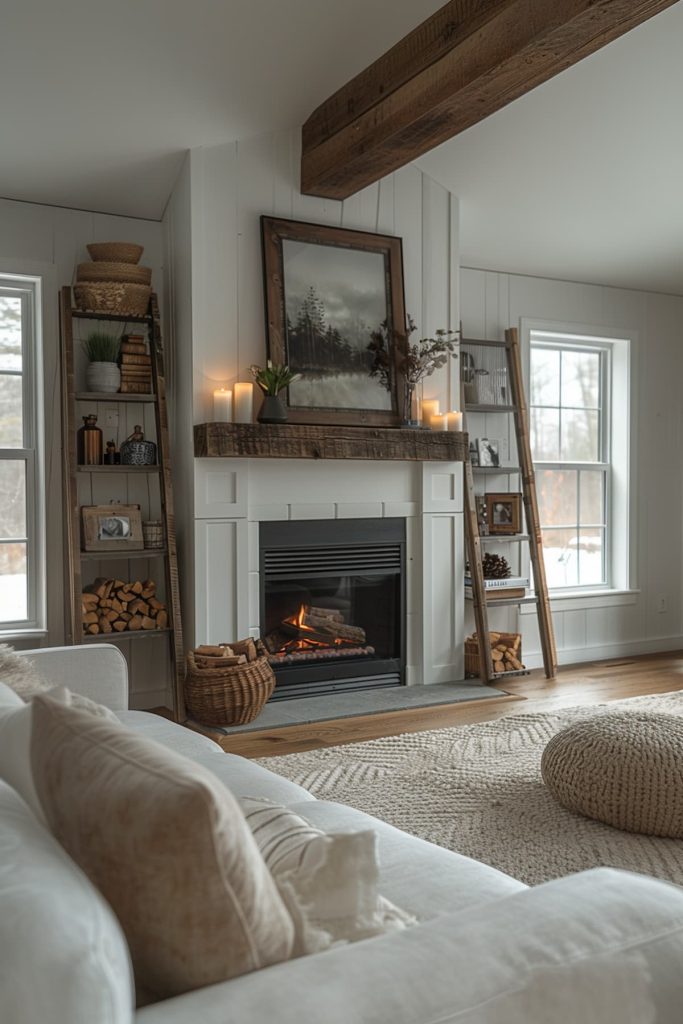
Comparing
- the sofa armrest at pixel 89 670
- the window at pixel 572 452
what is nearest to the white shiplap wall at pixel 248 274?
the window at pixel 572 452

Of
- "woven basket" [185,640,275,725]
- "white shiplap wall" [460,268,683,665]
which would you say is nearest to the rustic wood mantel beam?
"white shiplap wall" [460,268,683,665]

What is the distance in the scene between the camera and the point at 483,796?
322 cm

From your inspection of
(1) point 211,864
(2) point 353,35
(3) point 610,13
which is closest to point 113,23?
(2) point 353,35

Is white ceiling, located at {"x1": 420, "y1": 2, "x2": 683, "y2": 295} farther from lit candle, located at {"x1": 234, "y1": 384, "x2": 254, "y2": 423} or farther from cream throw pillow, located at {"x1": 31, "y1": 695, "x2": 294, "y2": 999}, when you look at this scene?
cream throw pillow, located at {"x1": 31, "y1": 695, "x2": 294, "y2": 999}

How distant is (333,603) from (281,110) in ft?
8.22

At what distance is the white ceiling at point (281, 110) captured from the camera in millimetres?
3449

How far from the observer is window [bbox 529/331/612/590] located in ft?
20.2

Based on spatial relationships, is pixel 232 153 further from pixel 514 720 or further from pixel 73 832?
pixel 73 832

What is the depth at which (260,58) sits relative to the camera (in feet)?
12.3

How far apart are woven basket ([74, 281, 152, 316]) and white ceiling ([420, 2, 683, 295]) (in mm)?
1686

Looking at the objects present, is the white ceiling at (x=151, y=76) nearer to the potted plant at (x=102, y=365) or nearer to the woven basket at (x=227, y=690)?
the potted plant at (x=102, y=365)

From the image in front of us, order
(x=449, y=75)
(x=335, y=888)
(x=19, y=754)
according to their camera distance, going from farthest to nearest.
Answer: (x=449, y=75), (x=19, y=754), (x=335, y=888)

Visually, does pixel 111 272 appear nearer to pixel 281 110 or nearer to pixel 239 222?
pixel 239 222

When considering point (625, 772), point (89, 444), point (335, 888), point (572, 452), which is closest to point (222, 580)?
point (89, 444)
